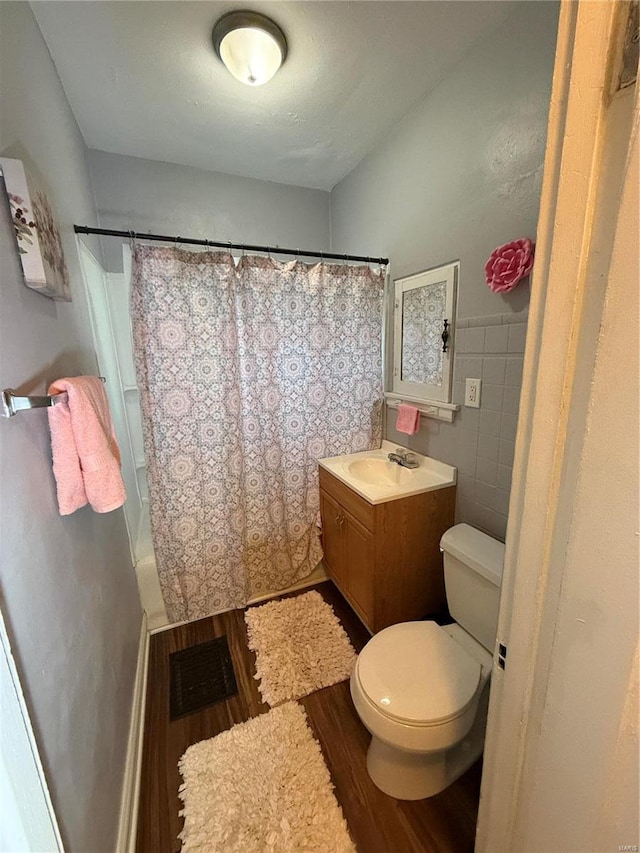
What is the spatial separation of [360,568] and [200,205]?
2.37 metres

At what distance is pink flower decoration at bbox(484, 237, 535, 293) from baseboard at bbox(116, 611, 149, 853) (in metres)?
2.18

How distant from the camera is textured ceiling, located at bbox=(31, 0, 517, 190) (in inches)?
46.7

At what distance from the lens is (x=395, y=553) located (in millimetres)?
1630

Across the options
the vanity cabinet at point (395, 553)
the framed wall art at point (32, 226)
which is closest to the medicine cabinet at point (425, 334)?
the vanity cabinet at point (395, 553)

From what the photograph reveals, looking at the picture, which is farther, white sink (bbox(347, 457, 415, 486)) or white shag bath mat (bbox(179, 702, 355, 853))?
white sink (bbox(347, 457, 415, 486))

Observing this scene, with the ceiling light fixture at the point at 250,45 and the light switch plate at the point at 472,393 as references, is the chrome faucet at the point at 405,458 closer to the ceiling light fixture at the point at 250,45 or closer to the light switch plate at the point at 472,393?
the light switch plate at the point at 472,393

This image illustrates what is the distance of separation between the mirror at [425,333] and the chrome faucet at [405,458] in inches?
12.8

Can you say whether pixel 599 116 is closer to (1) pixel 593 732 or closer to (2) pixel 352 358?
(1) pixel 593 732

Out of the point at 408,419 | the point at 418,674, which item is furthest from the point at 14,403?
the point at 408,419

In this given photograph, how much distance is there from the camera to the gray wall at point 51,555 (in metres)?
0.65

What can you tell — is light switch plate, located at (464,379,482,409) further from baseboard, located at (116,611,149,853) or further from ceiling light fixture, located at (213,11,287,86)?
baseboard, located at (116,611,149,853)

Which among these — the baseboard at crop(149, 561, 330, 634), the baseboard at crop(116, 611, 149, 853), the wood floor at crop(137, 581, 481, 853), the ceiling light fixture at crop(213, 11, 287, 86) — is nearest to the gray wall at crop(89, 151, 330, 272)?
the ceiling light fixture at crop(213, 11, 287, 86)

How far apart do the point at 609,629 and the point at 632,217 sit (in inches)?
19.1

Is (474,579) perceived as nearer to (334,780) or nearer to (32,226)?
(334,780)
